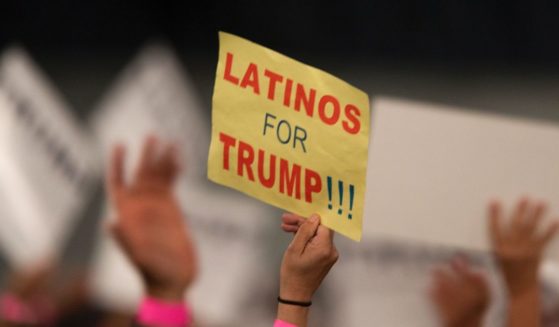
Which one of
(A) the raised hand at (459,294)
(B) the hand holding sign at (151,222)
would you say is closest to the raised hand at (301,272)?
(A) the raised hand at (459,294)

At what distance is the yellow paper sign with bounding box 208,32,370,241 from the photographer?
933 mm

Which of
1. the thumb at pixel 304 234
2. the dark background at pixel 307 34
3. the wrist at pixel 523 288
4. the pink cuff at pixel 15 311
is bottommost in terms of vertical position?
the thumb at pixel 304 234

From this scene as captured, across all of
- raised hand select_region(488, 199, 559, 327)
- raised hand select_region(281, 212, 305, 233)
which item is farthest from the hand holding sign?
raised hand select_region(281, 212, 305, 233)

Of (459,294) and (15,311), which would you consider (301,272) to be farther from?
(15,311)

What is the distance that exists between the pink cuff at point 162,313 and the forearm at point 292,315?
82 centimetres

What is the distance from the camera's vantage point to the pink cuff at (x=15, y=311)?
8.79 ft

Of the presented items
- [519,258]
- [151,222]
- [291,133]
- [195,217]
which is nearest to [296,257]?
[291,133]

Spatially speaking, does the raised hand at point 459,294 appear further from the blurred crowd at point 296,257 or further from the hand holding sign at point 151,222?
the hand holding sign at point 151,222

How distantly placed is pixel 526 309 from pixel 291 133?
27.6 inches

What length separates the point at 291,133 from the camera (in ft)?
3.08

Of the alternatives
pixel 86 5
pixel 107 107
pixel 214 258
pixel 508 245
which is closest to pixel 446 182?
pixel 508 245

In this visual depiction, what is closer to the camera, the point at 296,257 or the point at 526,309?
the point at 296,257

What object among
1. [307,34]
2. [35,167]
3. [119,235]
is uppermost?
[307,34]

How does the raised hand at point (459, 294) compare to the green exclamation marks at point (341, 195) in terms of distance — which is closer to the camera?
the green exclamation marks at point (341, 195)
